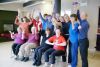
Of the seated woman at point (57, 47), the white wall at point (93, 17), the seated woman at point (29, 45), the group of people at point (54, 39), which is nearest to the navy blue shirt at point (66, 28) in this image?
the group of people at point (54, 39)

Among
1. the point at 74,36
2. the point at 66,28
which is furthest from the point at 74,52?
the point at 66,28

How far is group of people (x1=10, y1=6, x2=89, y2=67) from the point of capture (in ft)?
11.8

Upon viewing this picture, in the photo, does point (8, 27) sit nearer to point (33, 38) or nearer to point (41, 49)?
point (33, 38)

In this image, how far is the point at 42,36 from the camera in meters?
4.78

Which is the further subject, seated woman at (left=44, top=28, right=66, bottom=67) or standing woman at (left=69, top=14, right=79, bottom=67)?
seated woman at (left=44, top=28, right=66, bottom=67)

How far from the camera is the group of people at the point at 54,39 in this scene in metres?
3.59

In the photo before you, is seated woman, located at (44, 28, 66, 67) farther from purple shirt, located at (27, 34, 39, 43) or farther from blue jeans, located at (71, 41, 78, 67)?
purple shirt, located at (27, 34, 39, 43)

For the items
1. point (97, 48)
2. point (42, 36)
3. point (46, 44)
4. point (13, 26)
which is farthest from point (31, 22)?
point (13, 26)

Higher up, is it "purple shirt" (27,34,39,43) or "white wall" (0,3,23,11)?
"white wall" (0,3,23,11)

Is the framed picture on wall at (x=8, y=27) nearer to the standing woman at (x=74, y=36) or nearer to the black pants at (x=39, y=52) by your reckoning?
the black pants at (x=39, y=52)

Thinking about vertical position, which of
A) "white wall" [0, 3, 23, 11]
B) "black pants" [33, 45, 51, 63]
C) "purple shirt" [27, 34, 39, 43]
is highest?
"white wall" [0, 3, 23, 11]

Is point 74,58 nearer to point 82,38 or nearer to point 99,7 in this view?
point 82,38

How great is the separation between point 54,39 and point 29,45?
0.88 m

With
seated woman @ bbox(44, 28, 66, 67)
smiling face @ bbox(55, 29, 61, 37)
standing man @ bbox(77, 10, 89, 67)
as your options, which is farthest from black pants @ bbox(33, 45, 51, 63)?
standing man @ bbox(77, 10, 89, 67)
